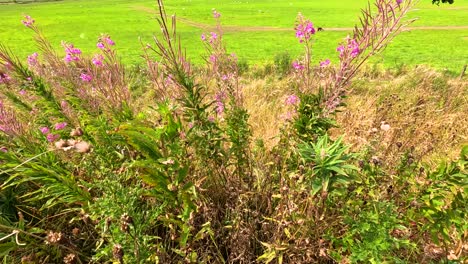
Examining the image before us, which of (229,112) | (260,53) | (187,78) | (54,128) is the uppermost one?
(187,78)

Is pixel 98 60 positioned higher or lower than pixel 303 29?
lower

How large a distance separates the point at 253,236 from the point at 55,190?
880mm

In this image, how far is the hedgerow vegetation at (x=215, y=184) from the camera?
1223 millimetres

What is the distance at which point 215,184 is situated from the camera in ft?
5.61

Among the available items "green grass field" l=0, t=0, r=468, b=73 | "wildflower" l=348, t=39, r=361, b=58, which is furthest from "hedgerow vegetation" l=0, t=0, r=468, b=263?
"green grass field" l=0, t=0, r=468, b=73

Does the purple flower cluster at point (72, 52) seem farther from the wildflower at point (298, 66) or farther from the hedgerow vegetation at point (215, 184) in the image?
the wildflower at point (298, 66)

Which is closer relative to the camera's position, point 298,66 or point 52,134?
point 52,134

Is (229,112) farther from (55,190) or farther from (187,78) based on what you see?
(55,190)

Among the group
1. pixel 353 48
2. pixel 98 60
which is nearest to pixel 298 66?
pixel 353 48

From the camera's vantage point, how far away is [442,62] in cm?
716

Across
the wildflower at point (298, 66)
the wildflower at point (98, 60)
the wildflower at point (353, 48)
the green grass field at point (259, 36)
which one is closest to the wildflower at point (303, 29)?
the wildflower at point (298, 66)

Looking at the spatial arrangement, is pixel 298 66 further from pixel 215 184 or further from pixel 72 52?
pixel 72 52

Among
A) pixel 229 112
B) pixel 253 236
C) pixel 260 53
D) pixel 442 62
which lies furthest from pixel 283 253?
pixel 260 53

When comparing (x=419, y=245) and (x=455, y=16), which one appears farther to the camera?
(x=455, y=16)
